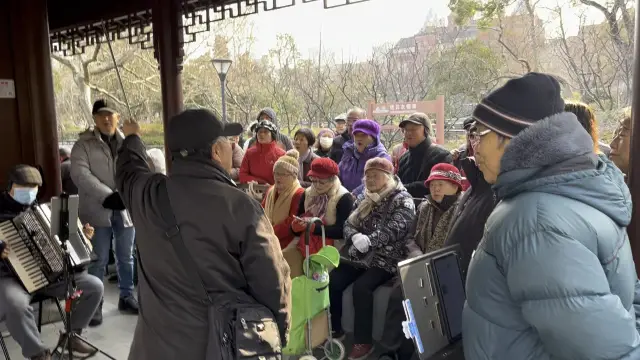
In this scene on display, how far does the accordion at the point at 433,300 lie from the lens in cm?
164

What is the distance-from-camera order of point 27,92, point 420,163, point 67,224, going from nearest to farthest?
point 67,224, point 420,163, point 27,92

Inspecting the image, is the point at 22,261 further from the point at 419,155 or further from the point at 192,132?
the point at 419,155

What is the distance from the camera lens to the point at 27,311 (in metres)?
2.92

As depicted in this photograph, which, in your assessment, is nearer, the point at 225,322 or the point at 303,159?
the point at 225,322

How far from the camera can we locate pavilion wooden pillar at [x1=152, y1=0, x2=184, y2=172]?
4180mm

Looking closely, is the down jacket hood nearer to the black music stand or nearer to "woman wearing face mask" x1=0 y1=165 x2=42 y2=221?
the black music stand

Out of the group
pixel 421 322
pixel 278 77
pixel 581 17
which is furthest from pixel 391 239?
pixel 278 77

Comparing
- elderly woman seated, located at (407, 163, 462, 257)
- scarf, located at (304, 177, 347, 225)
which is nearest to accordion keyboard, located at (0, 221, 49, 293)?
scarf, located at (304, 177, 347, 225)

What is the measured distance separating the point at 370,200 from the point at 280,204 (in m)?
0.74

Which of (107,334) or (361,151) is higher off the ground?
(361,151)

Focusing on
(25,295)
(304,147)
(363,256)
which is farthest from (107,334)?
(304,147)

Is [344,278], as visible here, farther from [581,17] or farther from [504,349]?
[581,17]

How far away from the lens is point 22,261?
2986 millimetres

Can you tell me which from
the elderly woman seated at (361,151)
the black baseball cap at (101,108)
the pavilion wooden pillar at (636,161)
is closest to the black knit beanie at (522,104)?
the pavilion wooden pillar at (636,161)
